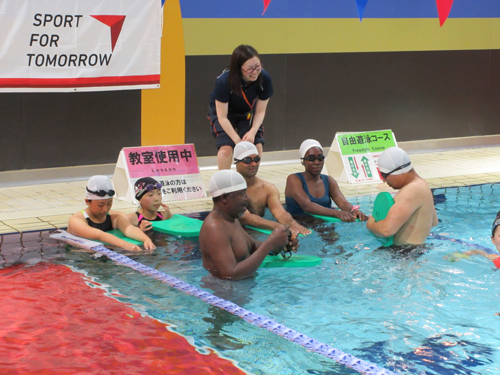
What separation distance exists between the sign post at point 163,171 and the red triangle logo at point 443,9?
595 cm

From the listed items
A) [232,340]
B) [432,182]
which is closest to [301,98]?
[432,182]

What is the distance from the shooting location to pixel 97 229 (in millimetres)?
6285

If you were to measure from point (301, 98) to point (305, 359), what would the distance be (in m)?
7.62

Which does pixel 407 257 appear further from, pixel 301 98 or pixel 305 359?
pixel 301 98

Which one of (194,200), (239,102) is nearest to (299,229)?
Answer: (239,102)

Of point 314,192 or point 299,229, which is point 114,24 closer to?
point 314,192

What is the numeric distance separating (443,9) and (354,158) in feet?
13.7

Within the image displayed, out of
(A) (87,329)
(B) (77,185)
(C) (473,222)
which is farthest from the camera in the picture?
(B) (77,185)

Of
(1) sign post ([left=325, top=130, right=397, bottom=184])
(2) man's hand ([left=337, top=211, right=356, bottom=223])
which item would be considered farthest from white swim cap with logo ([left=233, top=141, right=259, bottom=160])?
(1) sign post ([left=325, top=130, right=397, bottom=184])

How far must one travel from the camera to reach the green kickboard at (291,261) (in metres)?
5.55

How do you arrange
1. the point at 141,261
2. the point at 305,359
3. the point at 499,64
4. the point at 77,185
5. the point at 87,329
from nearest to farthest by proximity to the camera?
1. the point at 305,359
2. the point at 87,329
3. the point at 141,261
4. the point at 77,185
5. the point at 499,64

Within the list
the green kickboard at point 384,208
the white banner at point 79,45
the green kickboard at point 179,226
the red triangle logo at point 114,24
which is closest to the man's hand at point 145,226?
the green kickboard at point 179,226

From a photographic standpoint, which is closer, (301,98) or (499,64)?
(301,98)

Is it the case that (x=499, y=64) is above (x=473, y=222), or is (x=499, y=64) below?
above
